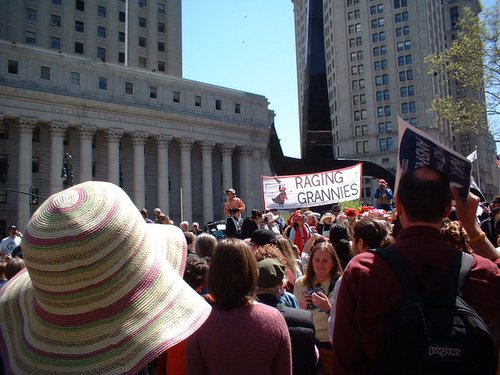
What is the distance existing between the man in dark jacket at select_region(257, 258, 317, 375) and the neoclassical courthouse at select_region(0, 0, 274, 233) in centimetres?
3874

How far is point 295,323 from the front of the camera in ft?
12.2

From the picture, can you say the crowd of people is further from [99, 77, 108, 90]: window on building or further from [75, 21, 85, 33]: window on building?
[75, 21, 85, 33]: window on building

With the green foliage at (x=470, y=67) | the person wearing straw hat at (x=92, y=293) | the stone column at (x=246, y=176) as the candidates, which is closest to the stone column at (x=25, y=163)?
the stone column at (x=246, y=176)

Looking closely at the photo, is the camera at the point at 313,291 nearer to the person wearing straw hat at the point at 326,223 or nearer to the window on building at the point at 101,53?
the person wearing straw hat at the point at 326,223

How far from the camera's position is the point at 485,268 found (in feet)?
8.30

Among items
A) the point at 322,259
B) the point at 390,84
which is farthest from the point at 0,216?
the point at 390,84

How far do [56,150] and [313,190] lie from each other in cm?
4300

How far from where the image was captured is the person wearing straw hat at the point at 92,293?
1.79 meters

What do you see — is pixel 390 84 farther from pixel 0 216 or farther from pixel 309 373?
pixel 309 373

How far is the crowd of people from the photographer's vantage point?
5.98 ft

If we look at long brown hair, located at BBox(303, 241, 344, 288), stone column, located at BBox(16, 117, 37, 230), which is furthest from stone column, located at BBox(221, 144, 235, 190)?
long brown hair, located at BBox(303, 241, 344, 288)

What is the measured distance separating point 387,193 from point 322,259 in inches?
428

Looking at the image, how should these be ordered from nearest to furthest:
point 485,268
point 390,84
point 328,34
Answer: point 485,268 < point 390,84 < point 328,34

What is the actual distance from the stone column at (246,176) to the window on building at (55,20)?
2943 centimetres
